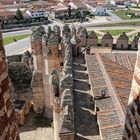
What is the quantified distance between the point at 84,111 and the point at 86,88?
4468mm

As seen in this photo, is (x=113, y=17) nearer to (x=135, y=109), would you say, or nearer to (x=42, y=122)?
(x=42, y=122)

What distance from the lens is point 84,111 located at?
2020cm

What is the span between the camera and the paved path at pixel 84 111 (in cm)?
1769

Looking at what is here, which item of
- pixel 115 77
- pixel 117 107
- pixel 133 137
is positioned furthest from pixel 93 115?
pixel 133 137

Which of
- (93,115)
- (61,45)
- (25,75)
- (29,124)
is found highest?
(61,45)

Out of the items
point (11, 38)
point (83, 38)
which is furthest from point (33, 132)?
point (11, 38)

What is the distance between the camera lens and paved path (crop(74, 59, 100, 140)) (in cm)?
1769

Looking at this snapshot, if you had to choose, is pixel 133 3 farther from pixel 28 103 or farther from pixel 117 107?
pixel 117 107

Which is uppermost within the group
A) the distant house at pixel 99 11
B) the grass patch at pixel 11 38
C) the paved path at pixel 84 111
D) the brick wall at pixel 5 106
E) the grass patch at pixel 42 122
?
the brick wall at pixel 5 106

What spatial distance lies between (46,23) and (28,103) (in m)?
55.0

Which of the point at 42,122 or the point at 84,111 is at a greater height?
the point at 84,111

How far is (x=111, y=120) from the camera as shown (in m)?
17.6

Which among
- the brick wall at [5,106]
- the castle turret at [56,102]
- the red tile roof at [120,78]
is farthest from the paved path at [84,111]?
the brick wall at [5,106]

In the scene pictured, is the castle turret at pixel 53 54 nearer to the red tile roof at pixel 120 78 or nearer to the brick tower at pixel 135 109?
the red tile roof at pixel 120 78
